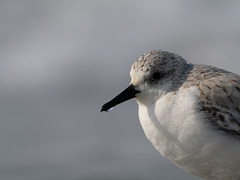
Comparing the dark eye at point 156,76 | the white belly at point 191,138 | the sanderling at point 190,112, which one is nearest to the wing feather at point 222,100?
the sanderling at point 190,112

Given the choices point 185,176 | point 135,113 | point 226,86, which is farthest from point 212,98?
point 135,113

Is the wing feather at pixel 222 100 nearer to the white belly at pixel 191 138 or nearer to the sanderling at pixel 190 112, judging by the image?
the sanderling at pixel 190 112

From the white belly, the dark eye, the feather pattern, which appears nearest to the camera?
the white belly

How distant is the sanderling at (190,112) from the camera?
504 centimetres

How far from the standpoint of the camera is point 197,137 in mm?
5027

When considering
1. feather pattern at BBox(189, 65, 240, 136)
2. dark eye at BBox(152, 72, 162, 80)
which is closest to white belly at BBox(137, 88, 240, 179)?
feather pattern at BBox(189, 65, 240, 136)

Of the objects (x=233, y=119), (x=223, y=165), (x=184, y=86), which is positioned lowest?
(x=223, y=165)

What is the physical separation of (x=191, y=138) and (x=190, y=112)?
23cm

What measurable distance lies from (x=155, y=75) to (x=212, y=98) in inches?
22.4

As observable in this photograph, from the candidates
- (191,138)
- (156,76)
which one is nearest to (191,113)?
(191,138)

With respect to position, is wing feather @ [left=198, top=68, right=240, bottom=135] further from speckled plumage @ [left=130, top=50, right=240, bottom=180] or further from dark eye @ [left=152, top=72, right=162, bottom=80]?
dark eye @ [left=152, top=72, right=162, bottom=80]

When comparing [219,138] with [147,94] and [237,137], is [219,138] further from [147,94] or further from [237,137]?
[147,94]

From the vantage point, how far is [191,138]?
5.03m

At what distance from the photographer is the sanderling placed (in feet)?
16.5
